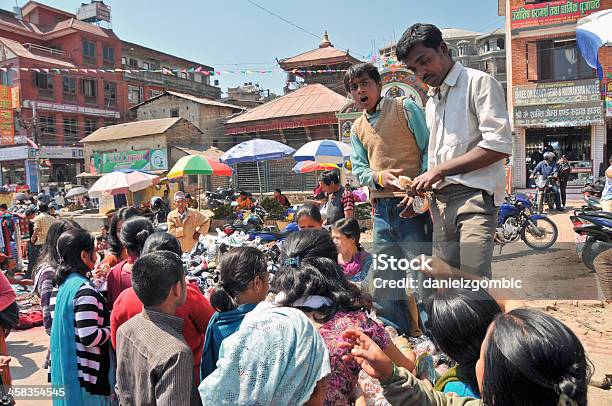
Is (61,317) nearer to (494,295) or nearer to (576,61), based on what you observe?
(494,295)

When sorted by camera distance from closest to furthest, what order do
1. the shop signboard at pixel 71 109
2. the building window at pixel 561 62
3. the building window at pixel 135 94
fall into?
the building window at pixel 561 62
the shop signboard at pixel 71 109
the building window at pixel 135 94

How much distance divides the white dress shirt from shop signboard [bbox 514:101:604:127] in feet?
51.8

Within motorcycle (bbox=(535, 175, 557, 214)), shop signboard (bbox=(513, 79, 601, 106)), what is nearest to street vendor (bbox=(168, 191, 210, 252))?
motorcycle (bbox=(535, 175, 557, 214))

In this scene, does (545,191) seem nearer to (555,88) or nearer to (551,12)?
(555,88)

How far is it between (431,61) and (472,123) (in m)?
0.37

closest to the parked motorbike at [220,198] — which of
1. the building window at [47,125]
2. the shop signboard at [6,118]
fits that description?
the building window at [47,125]

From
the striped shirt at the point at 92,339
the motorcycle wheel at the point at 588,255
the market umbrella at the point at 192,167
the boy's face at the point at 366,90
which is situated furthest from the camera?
the market umbrella at the point at 192,167

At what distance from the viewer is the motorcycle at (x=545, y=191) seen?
11898 mm

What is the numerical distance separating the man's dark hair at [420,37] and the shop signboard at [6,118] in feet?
108

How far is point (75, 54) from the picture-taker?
107ft

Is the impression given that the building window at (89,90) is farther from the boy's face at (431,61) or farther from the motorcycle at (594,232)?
the boy's face at (431,61)

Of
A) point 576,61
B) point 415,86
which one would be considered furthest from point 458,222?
point 576,61

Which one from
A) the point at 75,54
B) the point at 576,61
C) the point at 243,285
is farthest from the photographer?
the point at 75,54

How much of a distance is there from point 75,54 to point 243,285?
37.1 m
